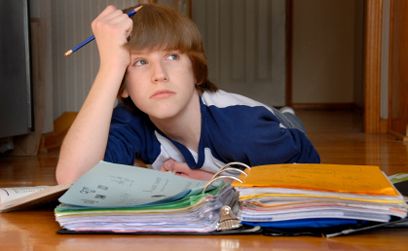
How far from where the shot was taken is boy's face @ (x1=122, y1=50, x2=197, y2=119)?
133 cm

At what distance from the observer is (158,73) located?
1312mm

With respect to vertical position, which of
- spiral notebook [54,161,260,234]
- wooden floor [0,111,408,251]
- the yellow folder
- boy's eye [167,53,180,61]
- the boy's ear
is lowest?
wooden floor [0,111,408,251]

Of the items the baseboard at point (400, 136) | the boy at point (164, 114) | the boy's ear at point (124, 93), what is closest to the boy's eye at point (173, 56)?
the boy at point (164, 114)

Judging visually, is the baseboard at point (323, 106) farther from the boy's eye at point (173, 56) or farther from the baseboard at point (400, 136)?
the boy's eye at point (173, 56)

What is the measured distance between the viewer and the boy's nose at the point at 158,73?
131cm

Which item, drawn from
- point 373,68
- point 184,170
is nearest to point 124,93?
point 184,170

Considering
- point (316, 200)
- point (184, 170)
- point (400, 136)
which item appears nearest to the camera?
point (316, 200)

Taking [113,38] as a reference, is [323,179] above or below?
below

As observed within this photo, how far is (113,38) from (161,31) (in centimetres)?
9

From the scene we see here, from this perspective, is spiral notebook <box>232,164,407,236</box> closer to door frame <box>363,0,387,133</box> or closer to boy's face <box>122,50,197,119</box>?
boy's face <box>122,50,197,119</box>

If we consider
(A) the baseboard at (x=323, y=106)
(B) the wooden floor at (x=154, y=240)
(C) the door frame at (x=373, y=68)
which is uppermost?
(B) the wooden floor at (x=154, y=240)

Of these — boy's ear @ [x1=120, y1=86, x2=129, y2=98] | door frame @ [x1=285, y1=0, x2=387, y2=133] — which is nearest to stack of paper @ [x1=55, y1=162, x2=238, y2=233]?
boy's ear @ [x1=120, y1=86, x2=129, y2=98]

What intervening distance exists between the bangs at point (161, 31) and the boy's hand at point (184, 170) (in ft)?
0.87

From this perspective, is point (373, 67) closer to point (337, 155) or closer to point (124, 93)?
point (337, 155)
